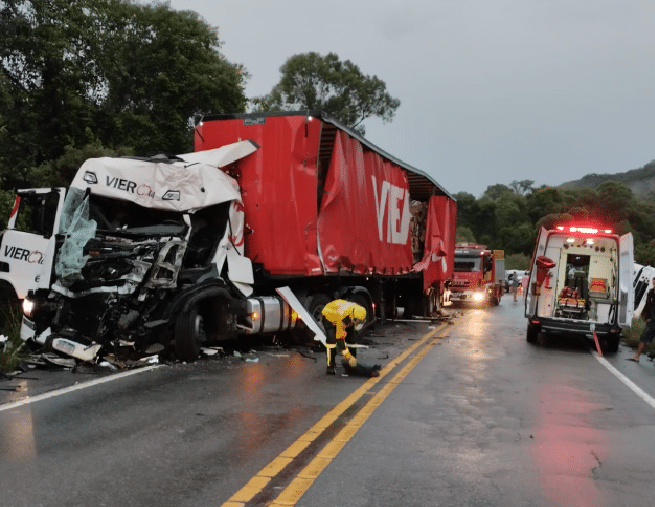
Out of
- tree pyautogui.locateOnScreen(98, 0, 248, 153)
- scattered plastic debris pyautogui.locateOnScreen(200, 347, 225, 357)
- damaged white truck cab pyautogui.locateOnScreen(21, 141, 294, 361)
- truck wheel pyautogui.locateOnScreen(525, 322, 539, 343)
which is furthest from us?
tree pyautogui.locateOnScreen(98, 0, 248, 153)

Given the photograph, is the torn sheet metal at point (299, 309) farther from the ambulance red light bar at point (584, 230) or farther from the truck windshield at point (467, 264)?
the truck windshield at point (467, 264)

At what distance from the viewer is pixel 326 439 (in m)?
6.10

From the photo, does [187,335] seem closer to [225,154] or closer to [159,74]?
[225,154]

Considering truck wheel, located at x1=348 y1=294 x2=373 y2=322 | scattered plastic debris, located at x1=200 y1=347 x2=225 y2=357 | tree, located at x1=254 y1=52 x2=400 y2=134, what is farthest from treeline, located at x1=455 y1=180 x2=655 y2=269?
scattered plastic debris, located at x1=200 y1=347 x2=225 y2=357

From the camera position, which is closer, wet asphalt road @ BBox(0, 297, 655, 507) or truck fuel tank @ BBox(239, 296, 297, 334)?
wet asphalt road @ BBox(0, 297, 655, 507)

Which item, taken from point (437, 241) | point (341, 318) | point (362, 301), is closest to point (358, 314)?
point (341, 318)

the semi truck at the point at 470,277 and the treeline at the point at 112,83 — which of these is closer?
the semi truck at the point at 470,277

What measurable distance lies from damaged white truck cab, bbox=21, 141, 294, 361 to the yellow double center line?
2.79 meters

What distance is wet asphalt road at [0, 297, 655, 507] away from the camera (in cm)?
474

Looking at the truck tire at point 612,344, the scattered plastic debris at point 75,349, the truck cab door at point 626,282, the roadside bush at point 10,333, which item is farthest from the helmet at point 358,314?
the truck tire at point 612,344

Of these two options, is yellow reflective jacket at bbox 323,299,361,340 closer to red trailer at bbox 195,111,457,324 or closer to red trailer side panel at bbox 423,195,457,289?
Result: red trailer at bbox 195,111,457,324

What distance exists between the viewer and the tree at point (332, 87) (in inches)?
2498

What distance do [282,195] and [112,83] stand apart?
24554mm

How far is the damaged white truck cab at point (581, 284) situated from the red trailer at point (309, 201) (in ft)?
10.8
